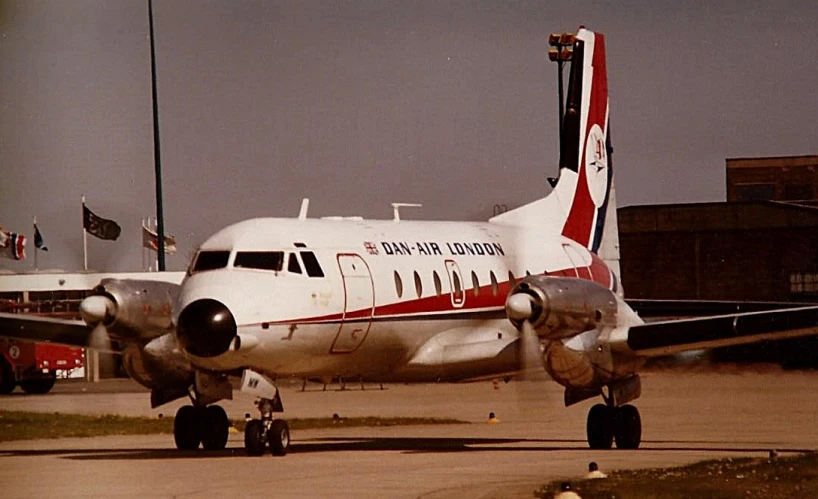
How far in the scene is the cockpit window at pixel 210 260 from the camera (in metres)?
21.1

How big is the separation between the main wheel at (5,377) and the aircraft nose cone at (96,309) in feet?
86.2

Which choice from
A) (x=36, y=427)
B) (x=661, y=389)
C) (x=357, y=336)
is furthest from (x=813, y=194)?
(x=357, y=336)

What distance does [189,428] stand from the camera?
22844 millimetres

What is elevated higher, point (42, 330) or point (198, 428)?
point (42, 330)

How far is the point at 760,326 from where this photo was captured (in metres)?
21.7

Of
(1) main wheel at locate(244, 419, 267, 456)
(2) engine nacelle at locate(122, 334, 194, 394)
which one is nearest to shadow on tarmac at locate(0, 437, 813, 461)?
(1) main wheel at locate(244, 419, 267, 456)

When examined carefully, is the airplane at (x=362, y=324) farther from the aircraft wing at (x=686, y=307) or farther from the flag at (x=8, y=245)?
the aircraft wing at (x=686, y=307)

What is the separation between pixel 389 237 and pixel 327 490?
25.6ft

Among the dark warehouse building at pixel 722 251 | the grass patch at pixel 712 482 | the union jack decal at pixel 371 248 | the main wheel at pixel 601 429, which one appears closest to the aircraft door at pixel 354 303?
the union jack decal at pixel 371 248

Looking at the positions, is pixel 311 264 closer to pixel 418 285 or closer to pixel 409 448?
pixel 418 285

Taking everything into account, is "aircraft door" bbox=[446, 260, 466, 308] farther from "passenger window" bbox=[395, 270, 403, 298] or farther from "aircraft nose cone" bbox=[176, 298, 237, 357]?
"aircraft nose cone" bbox=[176, 298, 237, 357]

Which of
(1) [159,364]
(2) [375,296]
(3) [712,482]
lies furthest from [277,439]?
(3) [712,482]

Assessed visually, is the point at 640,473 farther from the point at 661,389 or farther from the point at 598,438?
the point at 661,389

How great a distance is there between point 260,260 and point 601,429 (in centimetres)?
575
